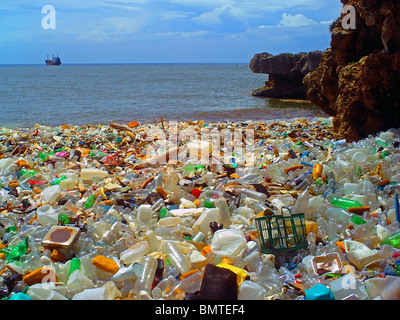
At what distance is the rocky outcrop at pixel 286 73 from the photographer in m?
25.1

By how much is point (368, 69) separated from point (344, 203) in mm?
2806

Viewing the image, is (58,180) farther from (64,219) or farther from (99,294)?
(99,294)

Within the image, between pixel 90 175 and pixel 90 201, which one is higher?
pixel 90 175

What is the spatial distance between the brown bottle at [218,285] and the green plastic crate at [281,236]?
0.46 m

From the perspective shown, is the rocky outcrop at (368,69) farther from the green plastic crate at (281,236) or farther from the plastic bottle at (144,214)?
the plastic bottle at (144,214)

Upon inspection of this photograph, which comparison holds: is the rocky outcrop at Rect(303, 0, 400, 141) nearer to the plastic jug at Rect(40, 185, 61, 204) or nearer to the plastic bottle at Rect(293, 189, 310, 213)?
the plastic bottle at Rect(293, 189, 310, 213)

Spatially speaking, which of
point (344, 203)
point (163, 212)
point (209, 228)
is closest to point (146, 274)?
point (209, 228)

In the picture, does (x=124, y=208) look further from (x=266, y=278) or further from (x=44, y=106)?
(x=44, y=106)

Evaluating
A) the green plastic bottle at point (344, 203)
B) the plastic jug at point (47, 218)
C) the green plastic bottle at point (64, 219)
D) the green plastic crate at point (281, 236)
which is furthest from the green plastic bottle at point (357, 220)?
the plastic jug at point (47, 218)

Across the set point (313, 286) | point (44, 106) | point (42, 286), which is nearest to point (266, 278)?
point (313, 286)

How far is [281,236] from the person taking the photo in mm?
2447

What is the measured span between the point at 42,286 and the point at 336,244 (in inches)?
80.8

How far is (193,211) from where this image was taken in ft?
10.2

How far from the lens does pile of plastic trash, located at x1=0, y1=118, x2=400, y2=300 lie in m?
2.16
